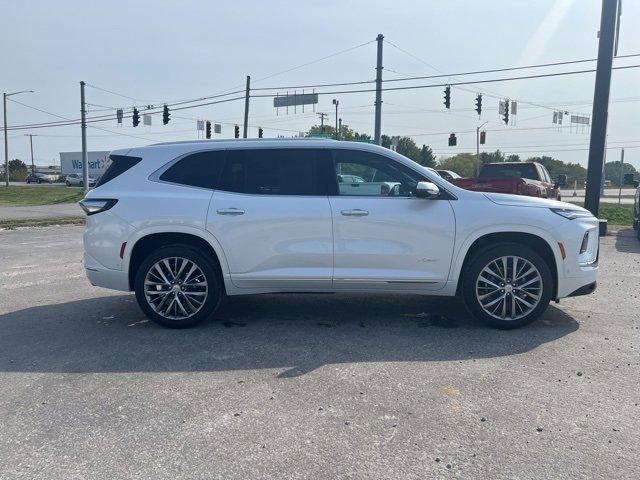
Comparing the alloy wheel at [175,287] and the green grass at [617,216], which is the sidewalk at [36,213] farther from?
the green grass at [617,216]

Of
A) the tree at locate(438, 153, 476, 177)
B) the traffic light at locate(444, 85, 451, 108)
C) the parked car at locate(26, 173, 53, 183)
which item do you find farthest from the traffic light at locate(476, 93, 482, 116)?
the parked car at locate(26, 173, 53, 183)

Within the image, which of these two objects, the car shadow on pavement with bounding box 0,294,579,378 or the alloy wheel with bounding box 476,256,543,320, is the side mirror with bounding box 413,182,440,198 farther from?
the car shadow on pavement with bounding box 0,294,579,378

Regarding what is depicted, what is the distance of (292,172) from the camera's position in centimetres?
572

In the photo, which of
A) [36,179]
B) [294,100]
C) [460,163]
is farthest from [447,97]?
[36,179]

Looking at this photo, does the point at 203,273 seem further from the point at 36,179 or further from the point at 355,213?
the point at 36,179

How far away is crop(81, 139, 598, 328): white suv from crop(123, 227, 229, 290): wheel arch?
0.5 inches

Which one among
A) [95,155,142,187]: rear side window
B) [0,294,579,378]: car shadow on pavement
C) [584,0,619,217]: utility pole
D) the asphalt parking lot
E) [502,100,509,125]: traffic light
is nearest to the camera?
the asphalt parking lot

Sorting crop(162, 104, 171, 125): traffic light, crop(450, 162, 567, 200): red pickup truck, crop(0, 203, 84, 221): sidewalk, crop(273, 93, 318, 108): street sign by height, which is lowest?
crop(0, 203, 84, 221): sidewalk

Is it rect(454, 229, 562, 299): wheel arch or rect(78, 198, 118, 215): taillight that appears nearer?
rect(454, 229, 562, 299): wheel arch

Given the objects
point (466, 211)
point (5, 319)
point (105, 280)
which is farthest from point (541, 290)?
point (5, 319)

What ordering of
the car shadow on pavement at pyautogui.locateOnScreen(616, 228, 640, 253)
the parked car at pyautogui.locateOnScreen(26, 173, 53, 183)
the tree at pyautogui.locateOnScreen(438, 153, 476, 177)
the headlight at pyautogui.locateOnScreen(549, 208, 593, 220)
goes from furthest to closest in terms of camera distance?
the tree at pyautogui.locateOnScreen(438, 153, 476, 177)
the parked car at pyautogui.locateOnScreen(26, 173, 53, 183)
the car shadow on pavement at pyautogui.locateOnScreen(616, 228, 640, 253)
the headlight at pyautogui.locateOnScreen(549, 208, 593, 220)

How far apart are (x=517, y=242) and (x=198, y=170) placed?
11.0ft

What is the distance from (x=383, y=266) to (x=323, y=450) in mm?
2541

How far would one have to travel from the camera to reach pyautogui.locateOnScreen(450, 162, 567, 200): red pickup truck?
424 inches
